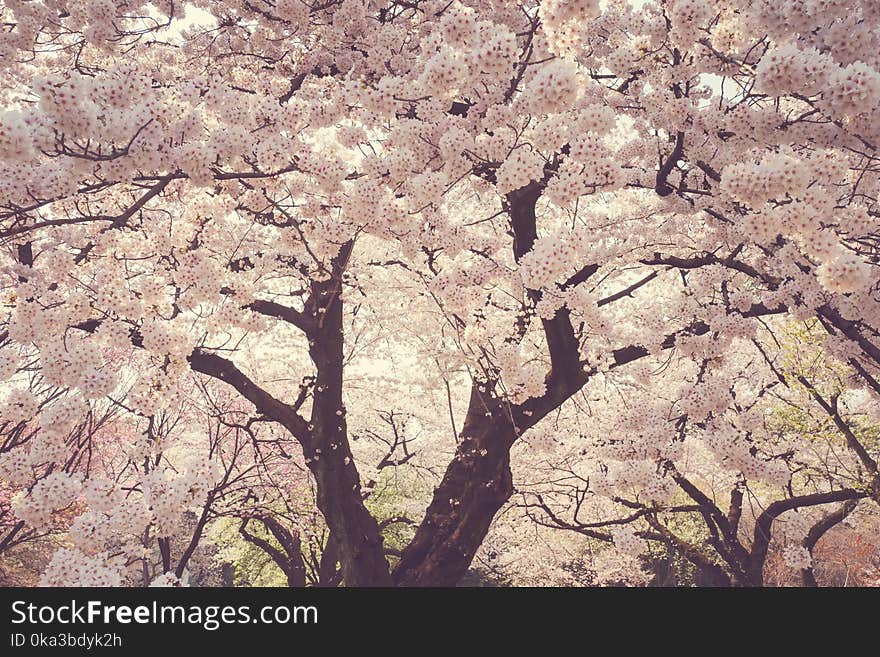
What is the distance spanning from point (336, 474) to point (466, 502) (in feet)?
4.66

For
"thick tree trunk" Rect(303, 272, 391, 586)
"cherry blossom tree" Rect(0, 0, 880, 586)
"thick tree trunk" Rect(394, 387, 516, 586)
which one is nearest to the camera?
"cherry blossom tree" Rect(0, 0, 880, 586)

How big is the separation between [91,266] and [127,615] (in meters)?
3.45

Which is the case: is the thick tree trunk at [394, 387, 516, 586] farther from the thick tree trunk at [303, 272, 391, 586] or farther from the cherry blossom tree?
the thick tree trunk at [303, 272, 391, 586]

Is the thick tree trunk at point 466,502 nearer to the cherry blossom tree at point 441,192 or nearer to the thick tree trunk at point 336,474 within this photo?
the cherry blossom tree at point 441,192

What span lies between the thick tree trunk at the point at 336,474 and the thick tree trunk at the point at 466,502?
36 cm

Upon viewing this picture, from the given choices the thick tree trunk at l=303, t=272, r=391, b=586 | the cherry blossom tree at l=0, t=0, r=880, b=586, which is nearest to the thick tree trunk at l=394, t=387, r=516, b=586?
the cherry blossom tree at l=0, t=0, r=880, b=586

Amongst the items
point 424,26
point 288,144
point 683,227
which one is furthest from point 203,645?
point 683,227

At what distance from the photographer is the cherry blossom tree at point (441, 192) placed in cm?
301

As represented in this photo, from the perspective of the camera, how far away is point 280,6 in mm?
4855

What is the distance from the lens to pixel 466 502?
654 centimetres

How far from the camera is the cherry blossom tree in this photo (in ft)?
9.87

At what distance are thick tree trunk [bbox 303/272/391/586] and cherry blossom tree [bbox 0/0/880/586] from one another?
3 centimetres

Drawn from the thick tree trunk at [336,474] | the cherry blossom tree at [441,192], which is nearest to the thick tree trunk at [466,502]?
the cherry blossom tree at [441,192]

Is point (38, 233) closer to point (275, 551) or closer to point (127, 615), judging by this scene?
point (127, 615)
